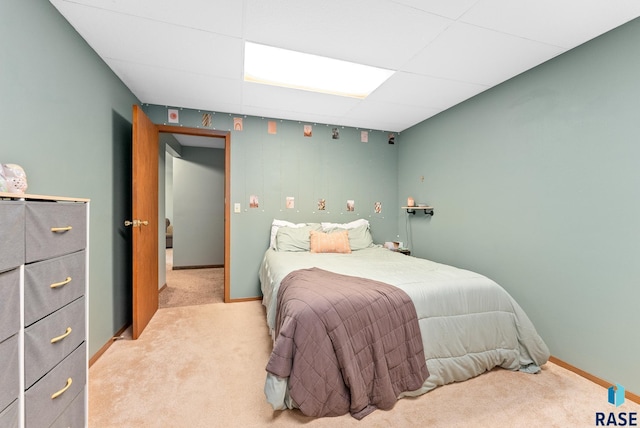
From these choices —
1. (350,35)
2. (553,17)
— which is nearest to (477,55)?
(553,17)

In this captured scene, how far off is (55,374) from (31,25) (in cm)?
169

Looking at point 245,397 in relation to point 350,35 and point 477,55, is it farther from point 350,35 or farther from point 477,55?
point 477,55

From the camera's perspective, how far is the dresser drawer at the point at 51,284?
946 millimetres

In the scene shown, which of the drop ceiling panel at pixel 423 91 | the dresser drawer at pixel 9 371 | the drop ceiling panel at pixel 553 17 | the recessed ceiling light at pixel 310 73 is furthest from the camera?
the drop ceiling panel at pixel 423 91

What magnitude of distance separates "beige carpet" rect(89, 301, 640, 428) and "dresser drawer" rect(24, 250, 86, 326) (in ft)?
2.70

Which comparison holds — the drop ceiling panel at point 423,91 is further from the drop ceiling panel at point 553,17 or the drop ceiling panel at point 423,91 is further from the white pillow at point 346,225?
the white pillow at point 346,225

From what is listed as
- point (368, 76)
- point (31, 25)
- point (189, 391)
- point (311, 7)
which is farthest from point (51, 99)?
point (368, 76)

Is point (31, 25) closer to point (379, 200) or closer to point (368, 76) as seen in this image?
point (368, 76)

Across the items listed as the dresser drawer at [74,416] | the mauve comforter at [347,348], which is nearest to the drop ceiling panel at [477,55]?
the mauve comforter at [347,348]

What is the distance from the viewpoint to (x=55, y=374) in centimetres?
106

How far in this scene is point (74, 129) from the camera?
180 centimetres

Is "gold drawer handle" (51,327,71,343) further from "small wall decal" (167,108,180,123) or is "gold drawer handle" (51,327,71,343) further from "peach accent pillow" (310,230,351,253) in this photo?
"small wall decal" (167,108,180,123)

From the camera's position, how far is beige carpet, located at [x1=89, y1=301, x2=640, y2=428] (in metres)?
1.47

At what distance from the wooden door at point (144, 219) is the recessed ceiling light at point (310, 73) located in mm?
1111
